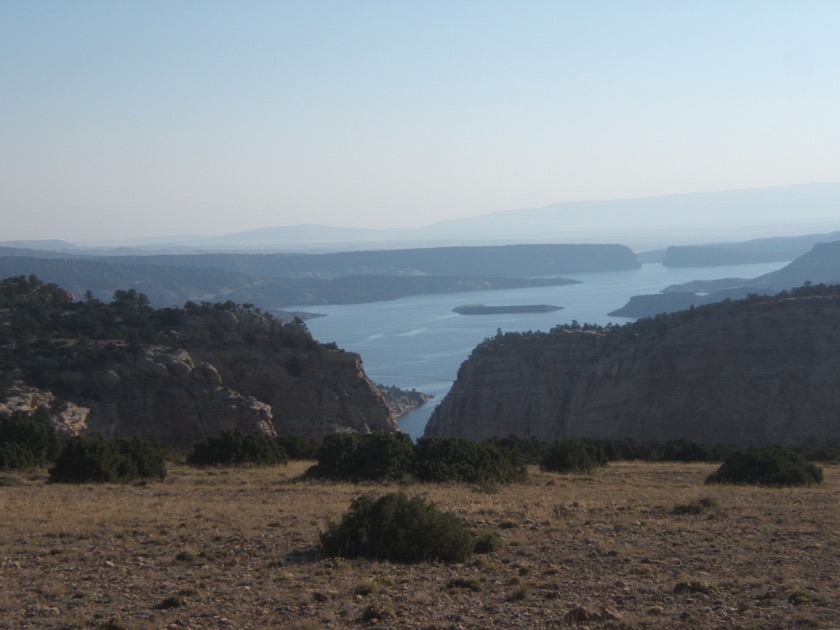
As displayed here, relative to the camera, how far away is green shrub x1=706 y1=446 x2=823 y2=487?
50.3 ft

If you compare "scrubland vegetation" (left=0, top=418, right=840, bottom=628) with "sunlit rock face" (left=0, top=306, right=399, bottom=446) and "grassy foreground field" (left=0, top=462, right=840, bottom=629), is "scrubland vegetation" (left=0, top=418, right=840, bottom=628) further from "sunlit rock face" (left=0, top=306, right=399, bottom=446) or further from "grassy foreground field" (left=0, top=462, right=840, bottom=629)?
"sunlit rock face" (left=0, top=306, right=399, bottom=446)

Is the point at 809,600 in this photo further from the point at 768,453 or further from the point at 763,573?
the point at 768,453

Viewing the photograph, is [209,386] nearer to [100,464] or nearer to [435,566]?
[100,464]

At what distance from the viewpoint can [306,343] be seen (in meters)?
34.9

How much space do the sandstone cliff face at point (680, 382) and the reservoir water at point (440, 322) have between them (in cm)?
566

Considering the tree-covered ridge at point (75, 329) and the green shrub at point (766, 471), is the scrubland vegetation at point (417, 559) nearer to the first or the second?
the green shrub at point (766, 471)

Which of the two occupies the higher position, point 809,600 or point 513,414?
point 809,600

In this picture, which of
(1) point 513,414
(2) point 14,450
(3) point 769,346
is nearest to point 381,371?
(1) point 513,414

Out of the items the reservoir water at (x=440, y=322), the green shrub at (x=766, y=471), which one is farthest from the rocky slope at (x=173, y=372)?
the green shrub at (x=766, y=471)

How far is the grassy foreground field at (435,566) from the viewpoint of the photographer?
689 cm

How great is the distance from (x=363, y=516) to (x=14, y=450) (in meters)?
10.2

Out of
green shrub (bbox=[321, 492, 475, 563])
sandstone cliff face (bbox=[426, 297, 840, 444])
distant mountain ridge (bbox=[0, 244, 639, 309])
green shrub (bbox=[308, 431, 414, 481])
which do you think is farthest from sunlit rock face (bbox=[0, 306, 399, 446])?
distant mountain ridge (bbox=[0, 244, 639, 309])

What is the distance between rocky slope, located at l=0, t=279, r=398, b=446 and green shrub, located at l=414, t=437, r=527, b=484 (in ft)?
41.9

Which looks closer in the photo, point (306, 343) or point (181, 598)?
point (181, 598)
